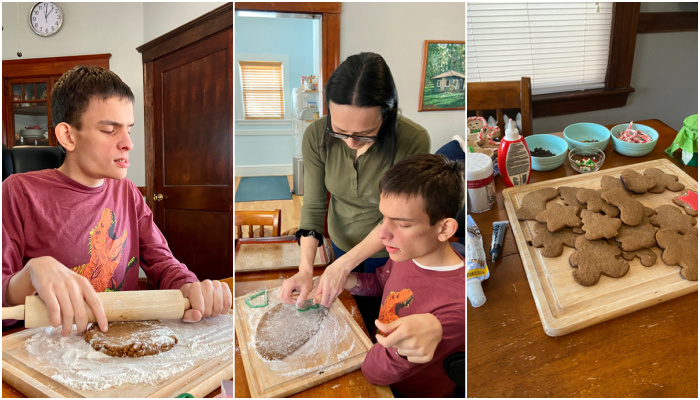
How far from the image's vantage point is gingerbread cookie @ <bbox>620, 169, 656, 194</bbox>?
42.3 inches

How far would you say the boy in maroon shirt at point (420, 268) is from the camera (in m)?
0.61

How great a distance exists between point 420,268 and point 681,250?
0.60m

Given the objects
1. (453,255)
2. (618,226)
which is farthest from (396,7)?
(618,226)

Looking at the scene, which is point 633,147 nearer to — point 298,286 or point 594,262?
point 594,262

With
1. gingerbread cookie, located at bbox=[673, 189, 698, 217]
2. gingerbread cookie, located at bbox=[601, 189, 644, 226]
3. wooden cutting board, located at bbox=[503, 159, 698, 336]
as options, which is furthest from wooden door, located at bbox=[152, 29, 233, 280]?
gingerbread cookie, located at bbox=[673, 189, 698, 217]

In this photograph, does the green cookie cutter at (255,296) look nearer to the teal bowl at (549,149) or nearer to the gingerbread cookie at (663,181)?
the teal bowl at (549,149)

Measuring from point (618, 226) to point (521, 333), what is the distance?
37 centimetres

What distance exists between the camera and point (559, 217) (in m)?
0.93

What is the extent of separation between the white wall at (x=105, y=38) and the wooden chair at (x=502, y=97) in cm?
100

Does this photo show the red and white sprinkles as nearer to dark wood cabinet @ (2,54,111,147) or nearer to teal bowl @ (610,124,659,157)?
teal bowl @ (610,124,659,157)

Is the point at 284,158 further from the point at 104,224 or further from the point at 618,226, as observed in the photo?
the point at 618,226

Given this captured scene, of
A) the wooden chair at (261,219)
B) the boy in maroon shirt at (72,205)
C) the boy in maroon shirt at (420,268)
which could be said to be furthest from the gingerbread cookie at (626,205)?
the boy in maroon shirt at (72,205)

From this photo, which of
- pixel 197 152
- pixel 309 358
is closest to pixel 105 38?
pixel 197 152

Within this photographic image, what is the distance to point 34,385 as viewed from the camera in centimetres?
58
